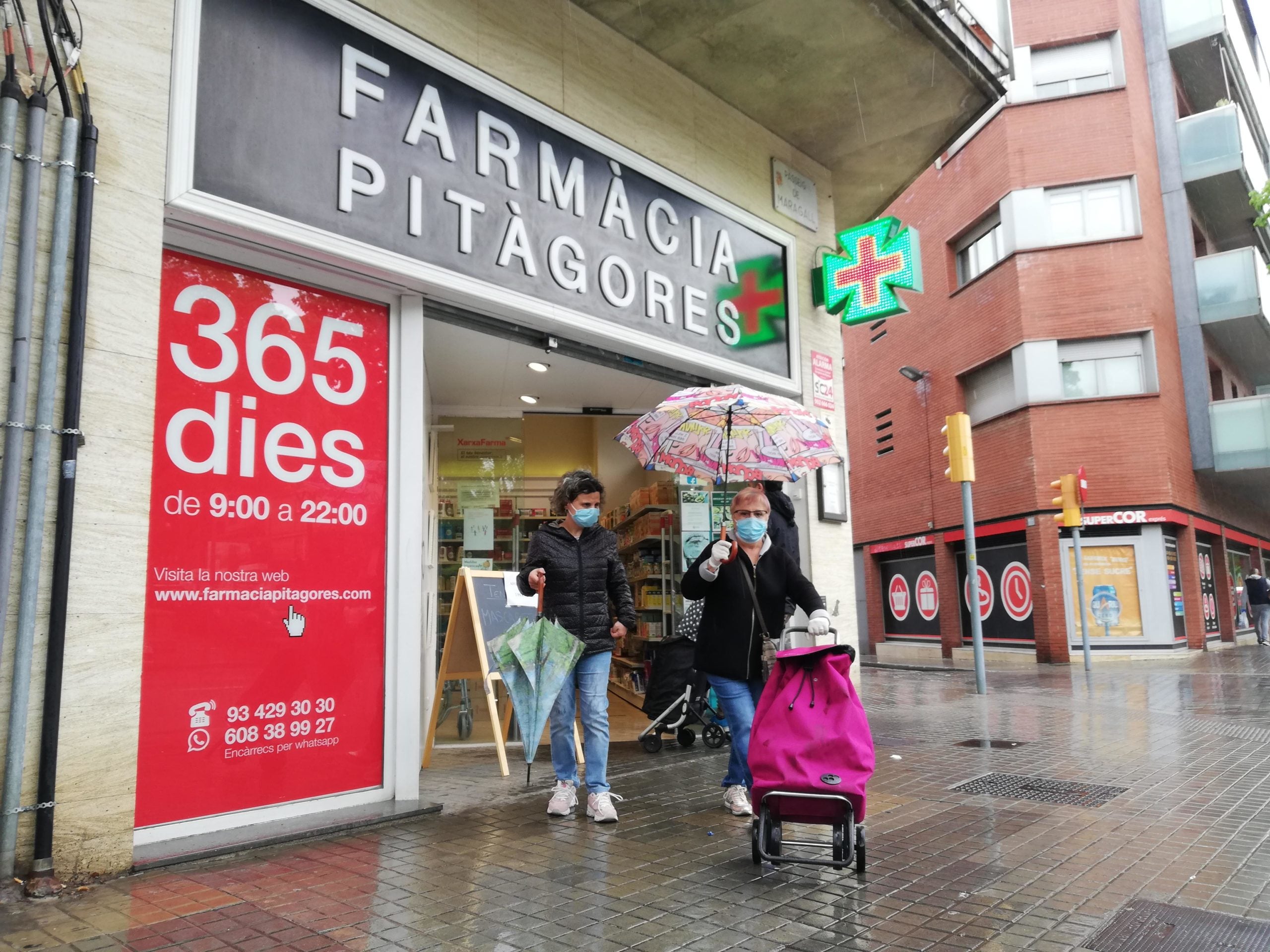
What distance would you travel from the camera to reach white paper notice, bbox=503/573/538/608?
719 cm

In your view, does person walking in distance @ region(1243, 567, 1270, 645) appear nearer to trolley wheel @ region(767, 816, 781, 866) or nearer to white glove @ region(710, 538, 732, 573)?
white glove @ region(710, 538, 732, 573)

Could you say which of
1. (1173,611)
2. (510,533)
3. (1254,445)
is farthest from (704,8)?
(1254,445)

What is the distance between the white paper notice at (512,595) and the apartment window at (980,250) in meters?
18.4

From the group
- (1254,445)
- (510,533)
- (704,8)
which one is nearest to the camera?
(704,8)

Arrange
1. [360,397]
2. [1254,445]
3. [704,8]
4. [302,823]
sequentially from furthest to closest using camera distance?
[1254,445] < [704,8] < [360,397] < [302,823]

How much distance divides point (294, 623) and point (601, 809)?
78.6 inches

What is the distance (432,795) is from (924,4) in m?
7.36

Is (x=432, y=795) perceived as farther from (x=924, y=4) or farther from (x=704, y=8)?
(x=924, y=4)

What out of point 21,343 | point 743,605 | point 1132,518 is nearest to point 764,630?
point 743,605

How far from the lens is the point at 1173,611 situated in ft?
64.5

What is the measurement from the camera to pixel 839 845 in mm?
3971

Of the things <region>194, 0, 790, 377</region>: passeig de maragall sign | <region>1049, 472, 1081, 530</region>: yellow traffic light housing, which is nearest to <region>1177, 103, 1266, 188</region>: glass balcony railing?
<region>1049, 472, 1081, 530</region>: yellow traffic light housing

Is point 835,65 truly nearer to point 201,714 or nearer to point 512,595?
point 512,595

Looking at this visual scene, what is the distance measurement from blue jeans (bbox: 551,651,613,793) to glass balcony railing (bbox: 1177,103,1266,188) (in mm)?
23470
